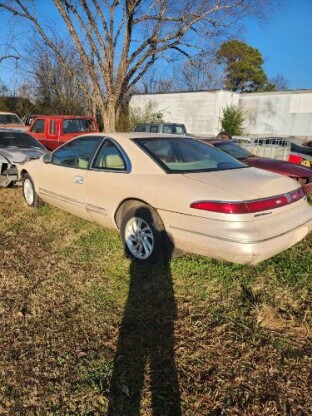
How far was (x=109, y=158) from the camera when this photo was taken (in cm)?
437

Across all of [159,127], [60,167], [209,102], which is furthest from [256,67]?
[60,167]

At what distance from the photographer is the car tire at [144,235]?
11.9 ft

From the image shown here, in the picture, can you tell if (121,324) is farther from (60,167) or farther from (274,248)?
(60,167)

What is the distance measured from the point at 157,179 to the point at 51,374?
6.70 feet

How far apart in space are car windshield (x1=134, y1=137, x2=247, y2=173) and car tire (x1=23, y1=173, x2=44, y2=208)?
2595 millimetres

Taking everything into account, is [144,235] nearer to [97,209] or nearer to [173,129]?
[97,209]

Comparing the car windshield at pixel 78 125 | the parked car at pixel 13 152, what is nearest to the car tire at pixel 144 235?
the parked car at pixel 13 152

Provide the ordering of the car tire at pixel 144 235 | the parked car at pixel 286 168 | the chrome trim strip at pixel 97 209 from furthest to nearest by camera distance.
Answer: the parked car at pixel 286 168, the chrome trim strip at pixel 97 209, the car tire at pixel 144 235

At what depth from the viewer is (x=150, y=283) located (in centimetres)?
358

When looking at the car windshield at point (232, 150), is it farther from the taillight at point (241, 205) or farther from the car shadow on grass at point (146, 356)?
the car shadow on grass at point (146, 356)

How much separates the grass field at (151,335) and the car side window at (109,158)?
1.00 meters

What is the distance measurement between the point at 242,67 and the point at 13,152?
4212 cm

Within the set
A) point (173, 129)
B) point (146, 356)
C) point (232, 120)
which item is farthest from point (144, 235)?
point (232, 120)

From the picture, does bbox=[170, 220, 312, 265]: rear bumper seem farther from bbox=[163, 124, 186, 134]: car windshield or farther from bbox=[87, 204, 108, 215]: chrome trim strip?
bbox=[163, 124, 186, 134]: car windshield
